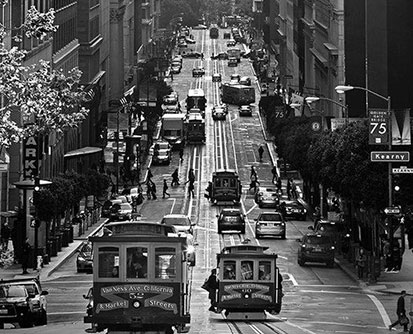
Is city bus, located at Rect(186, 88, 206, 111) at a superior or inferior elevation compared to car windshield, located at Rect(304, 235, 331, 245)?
superior

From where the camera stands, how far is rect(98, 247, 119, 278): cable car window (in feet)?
131

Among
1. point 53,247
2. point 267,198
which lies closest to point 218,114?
point 267,198

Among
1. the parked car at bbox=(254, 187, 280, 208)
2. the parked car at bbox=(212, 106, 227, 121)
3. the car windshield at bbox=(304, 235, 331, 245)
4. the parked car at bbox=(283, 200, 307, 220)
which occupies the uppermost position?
the parked car at bbox=(212, 106, 227, 121)

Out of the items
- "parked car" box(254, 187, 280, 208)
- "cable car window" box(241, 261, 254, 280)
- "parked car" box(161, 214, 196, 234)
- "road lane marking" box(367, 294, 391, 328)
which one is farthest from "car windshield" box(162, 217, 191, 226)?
"parked car" box(254, 187, 280, 208)

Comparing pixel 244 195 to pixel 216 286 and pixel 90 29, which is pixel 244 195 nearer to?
pixel 90 29

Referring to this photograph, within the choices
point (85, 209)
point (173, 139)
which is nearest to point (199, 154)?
point (173, 139)

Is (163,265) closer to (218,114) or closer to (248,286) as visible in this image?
(248,286)

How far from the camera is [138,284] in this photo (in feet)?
130

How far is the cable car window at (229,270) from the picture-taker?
5022cm

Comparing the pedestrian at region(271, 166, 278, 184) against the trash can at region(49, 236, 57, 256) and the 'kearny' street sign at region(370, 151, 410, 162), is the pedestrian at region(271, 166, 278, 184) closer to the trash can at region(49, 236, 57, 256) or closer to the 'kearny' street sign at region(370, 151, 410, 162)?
the trash can at region(49, 236, 57, 256)

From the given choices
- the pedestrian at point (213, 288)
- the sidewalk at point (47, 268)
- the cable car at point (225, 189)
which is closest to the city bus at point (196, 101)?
the cable car at point (225, 189)

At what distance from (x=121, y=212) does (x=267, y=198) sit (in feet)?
47.7

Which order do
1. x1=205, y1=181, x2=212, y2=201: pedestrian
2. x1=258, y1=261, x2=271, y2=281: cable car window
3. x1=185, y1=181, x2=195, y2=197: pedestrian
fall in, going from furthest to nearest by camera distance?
x1=185, y1=181, x2=195, y2=197: pedestrian < x1=205, y1=181, x2=212, y2=201: pedestrian < x1=258, y1=261, x2=271, y2=281: cable car window

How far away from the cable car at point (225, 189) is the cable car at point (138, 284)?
227 feet
